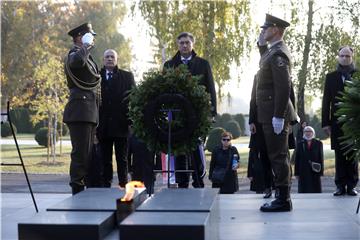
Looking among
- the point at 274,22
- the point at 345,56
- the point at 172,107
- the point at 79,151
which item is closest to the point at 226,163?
the point at 345,56

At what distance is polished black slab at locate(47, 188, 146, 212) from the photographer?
5.44 m

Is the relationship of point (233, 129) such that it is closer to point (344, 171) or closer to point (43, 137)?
point (43, 137)

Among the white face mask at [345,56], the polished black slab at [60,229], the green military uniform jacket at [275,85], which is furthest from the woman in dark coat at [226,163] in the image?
the polished black slab at [60,229]

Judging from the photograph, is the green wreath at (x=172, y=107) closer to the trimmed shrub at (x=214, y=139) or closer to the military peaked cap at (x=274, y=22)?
the military peaked cap at (x=274, y=22)

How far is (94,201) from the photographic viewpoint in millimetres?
5832

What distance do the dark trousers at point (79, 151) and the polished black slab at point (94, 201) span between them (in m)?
0.95

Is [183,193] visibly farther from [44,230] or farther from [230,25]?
[230,25]

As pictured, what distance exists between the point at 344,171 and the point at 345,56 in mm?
1533

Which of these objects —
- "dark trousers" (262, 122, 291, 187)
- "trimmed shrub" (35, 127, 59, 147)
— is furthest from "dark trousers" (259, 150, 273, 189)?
"trimmed shrub" (35, 127, 59, 147)

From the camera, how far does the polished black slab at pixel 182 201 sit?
204 inches

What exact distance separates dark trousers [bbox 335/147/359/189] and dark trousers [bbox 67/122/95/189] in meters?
3.35

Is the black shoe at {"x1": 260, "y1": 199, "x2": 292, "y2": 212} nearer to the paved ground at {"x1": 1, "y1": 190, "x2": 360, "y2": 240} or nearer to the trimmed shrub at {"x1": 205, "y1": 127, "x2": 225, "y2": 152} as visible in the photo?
the paved ground at {"x1": 1, "y1": 190, "x2": 360, "y2": 240}

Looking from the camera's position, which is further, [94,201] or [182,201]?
[94,201]

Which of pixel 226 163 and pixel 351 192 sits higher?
pixel 226 163
